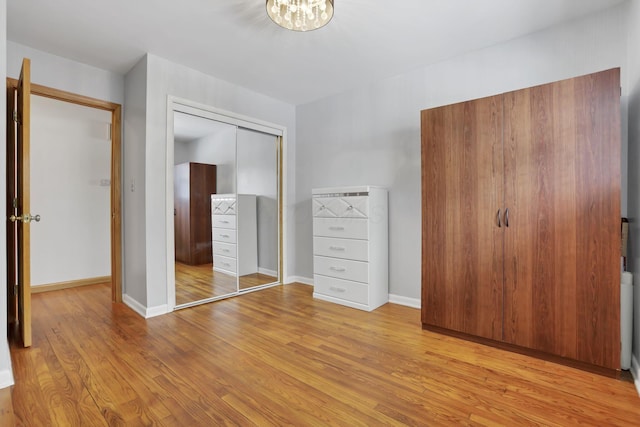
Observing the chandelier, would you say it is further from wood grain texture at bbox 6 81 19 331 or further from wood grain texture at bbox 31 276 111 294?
wood grain texture at bbox 31 276 111 294

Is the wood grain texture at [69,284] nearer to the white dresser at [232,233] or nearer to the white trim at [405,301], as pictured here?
the white dresser at [232,233]

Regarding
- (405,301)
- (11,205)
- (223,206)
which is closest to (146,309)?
(223,206)

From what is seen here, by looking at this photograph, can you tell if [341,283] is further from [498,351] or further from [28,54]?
[28,54]

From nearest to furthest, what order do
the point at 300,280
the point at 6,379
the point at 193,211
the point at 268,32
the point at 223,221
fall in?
the point at 6,379
the point at 268,32
the point at 193,211
the point at 223,221
the point at 300,280

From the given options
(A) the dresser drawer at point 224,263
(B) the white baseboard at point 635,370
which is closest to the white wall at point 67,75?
(A) the dresser drawer at point 224,263

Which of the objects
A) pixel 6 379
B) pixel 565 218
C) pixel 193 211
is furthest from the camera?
pixel 193 211

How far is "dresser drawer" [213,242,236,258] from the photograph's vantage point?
3.39 meters

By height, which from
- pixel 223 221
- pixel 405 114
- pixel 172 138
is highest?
pixel 405 114

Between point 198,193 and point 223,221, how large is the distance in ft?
1.35

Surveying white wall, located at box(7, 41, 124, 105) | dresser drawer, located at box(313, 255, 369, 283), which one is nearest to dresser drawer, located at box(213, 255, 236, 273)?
dresser drawer, located at box(313, 255, 369, 283)

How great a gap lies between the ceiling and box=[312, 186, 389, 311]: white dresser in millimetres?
1291

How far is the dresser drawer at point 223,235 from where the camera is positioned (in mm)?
3385

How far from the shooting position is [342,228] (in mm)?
3186

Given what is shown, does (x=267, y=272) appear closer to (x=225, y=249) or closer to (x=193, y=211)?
(x=225, y=249)
